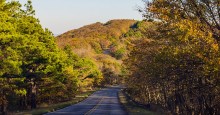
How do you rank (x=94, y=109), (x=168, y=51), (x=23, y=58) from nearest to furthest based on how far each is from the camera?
(x=168, y=51) < (x=23, y=58) < (x=94, y=109)

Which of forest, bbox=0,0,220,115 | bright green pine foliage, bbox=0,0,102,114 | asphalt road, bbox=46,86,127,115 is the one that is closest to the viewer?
forest, bbox=0,0,220,115

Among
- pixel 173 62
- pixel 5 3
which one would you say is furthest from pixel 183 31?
pixel 5 3

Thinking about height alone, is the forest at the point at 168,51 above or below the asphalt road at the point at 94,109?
above

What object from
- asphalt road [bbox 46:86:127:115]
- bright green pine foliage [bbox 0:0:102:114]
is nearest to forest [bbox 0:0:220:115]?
bright green pine foliage [bbox 0:0:102:114]

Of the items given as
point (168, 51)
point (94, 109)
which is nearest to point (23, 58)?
point (94, 109)

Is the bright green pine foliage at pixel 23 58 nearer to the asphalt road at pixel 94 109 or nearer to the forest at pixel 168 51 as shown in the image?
the forest at pixel 168 51

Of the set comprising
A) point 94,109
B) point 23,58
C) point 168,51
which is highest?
point 23,58

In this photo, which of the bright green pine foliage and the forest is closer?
the forest

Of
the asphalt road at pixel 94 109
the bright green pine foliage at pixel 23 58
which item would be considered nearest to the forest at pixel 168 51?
the bright green pine foliage at pixel 23 58

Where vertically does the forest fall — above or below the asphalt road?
above

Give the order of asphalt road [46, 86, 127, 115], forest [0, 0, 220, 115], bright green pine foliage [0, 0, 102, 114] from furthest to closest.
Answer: asphalt road [46, 86, 127, 115] → bright green pine foliage [0, 0, 102, 114] → forest [0, 0, 220, 115]

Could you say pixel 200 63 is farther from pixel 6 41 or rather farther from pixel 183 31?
pixel 6 41

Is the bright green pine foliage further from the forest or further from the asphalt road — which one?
the asphalt road

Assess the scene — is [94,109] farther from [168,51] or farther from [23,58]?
[168,51]
